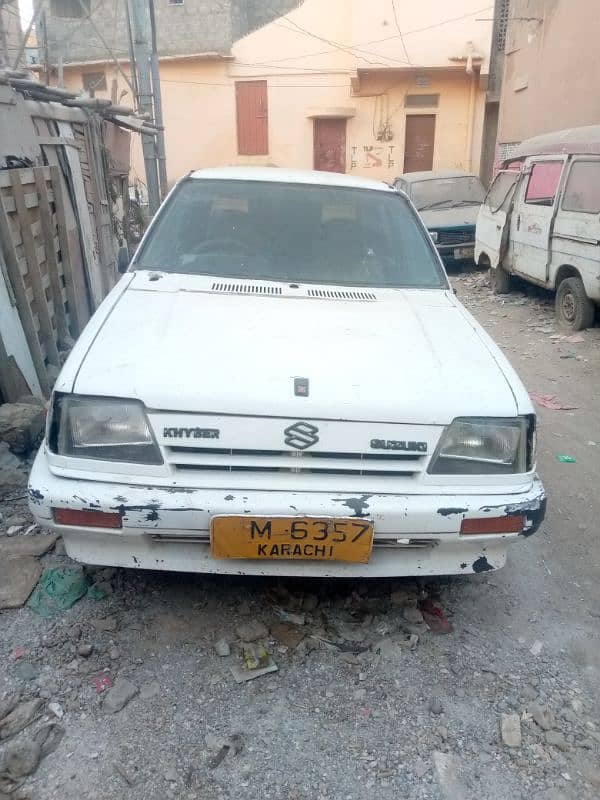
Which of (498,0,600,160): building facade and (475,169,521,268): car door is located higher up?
(498,0,600,160): building facade

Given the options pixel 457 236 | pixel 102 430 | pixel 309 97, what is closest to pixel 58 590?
pixel 102 430

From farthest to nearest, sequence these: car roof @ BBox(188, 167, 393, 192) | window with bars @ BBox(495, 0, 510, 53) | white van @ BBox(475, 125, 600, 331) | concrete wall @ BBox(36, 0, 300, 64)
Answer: concrete wall @ BBox(36, 0, 300, 64)
window with bars @ BBox(495, 0, 510, 53)
white van @ BBox(475, 125, 600, 331)
car roof @ BBox(188, 167, 393, 192)

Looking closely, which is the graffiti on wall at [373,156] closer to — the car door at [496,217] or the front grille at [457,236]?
the front grille at [457,236]

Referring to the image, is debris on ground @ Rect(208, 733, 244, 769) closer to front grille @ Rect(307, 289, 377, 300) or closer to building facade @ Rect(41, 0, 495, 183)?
front grille @ Rect(307, 289, 377, 300)

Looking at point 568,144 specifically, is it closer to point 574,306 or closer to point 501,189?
point 501,189

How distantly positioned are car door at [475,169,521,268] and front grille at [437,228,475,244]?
0.92 m

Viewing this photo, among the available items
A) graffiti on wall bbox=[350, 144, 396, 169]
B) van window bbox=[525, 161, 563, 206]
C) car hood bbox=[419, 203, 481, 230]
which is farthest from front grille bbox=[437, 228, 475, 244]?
graffiti on wall bbox=[350, 144, 396, 169]

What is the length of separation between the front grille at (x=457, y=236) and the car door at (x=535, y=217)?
7.30ft

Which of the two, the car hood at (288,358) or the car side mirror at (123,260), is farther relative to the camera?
the car side mirror at (123,260)

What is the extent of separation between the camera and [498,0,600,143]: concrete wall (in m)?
10.8

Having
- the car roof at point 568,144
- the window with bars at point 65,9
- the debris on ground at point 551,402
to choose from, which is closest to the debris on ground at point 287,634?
the debris on ground at point 551,402

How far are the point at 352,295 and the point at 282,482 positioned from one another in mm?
1264

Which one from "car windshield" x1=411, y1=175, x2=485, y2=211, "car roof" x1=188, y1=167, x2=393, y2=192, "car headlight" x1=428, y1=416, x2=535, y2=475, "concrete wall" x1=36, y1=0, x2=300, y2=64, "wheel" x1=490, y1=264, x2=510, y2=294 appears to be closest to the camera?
"car headlight" x1=428, y1=416, x2=535, y2=475

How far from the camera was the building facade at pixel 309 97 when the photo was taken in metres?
20.8
